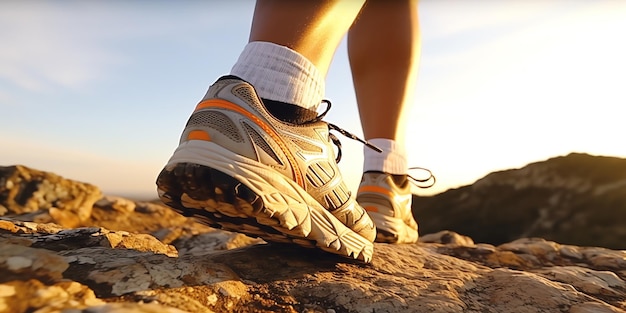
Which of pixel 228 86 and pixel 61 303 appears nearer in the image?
pixel 61 303

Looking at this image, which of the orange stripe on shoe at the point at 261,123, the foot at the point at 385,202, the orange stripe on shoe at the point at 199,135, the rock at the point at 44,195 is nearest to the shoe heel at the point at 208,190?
the orange stripe on shoe at the point at 199,135

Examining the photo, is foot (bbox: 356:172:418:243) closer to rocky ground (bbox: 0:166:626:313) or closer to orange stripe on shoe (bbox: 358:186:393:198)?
orange stripe on shoe (bbox: 358:186:393:198)

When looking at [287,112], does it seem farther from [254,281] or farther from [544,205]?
[544,205]

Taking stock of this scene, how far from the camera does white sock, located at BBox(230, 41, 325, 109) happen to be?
1.28 metres

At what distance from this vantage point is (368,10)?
7.65 feet

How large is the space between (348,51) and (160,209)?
307cm

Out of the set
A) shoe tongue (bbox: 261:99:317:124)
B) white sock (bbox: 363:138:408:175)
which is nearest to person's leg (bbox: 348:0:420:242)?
white sock (bbox: 363:138:408:175)

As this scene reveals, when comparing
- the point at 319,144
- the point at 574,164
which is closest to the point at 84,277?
the point at 319,144

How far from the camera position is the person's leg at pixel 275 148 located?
1069mm

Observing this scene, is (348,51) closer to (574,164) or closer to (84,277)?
(84,277)

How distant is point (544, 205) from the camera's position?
7.57 meters

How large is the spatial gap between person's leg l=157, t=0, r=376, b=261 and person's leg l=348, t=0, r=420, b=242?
0.62m

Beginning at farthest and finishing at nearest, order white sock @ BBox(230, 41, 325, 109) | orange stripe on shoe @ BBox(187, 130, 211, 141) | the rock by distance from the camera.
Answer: the rock, white sock @ BBox(230, 41, 325, 109), orange stripe on shoe @ BBox(187, 130, 211, 141)

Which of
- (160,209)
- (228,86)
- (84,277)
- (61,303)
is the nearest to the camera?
(61,303)
